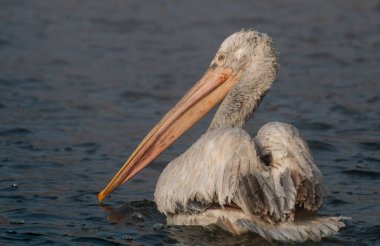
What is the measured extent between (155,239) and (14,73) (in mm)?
5538

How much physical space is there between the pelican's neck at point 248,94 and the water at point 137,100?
0.98 m

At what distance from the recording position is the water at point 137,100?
274 inches

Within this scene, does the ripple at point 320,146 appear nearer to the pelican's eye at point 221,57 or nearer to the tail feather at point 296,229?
the pelican's eye at point 221,57

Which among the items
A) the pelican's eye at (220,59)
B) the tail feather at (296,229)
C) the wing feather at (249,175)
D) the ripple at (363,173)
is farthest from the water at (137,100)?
the pelican's eye at (220,59)

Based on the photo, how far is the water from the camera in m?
6.96

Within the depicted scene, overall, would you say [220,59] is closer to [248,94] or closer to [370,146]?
[248,94]

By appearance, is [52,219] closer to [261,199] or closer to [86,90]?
[261,199]

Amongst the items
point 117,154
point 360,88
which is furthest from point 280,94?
point 117,154

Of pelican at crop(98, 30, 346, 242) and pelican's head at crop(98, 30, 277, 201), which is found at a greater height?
pelican's head at crop(98, 30, 277, 201)

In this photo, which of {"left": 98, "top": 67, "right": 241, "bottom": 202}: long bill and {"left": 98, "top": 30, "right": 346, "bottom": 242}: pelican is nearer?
{"left": 98, "top": 30, "right": 346, "bottom": 242}: pelican

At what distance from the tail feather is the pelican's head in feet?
4.61

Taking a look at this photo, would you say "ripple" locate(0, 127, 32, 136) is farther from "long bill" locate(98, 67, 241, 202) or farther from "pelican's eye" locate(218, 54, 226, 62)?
"pelican's eye" locate(218, 54, 226, 62)

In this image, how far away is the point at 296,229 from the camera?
6082mm

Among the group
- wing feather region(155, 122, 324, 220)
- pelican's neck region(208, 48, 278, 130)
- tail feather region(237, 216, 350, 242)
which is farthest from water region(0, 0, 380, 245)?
pelican's neck region(208, 48, 278, 130)
